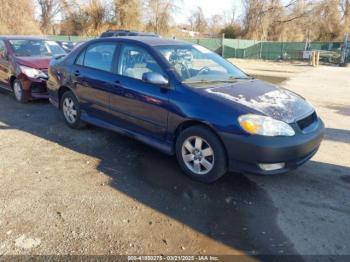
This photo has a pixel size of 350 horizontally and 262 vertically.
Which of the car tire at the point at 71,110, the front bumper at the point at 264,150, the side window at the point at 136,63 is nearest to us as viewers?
the front bumper at the point at 264,150

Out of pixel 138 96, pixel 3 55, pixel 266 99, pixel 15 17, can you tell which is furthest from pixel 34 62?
pixel 15 17

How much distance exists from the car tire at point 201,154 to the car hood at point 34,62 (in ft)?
16.0

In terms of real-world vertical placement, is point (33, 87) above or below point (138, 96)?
below

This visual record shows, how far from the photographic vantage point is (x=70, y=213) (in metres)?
3.19

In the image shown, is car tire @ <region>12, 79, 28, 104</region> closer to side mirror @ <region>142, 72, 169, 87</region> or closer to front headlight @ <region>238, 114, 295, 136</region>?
side mirror @ <region>142, 72, 169, 87</region>

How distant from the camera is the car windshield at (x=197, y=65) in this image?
414 cm

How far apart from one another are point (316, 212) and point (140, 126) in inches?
96.0

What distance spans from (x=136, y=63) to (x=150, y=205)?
208cm

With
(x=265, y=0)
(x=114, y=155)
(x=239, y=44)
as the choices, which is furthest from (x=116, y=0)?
(x=114, y=155)

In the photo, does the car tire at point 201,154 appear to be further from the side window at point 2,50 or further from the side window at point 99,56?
the side window at point 2,50

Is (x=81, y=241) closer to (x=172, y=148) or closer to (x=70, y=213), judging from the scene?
(x=70, y=213)

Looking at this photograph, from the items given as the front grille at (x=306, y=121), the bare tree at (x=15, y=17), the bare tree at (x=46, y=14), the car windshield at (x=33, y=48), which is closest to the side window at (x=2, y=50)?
the car windshield at (x=33, y=48)

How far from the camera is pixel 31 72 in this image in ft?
23.4

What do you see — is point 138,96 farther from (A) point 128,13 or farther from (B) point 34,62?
(A) point 128,13
